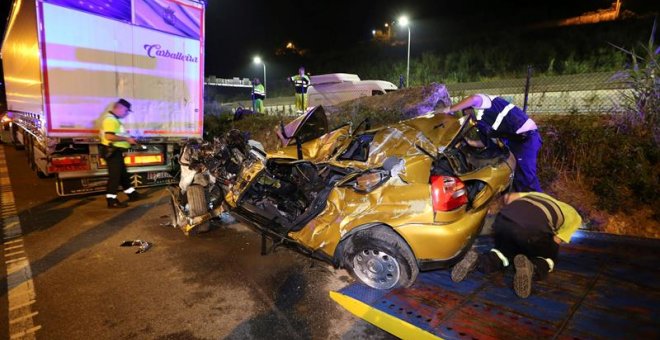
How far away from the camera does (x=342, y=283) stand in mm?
3482

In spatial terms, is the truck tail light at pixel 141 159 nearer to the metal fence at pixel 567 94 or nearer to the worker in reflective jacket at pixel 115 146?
the worker in reflective jacket at pixel 115 146

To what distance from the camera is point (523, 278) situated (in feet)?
9.66

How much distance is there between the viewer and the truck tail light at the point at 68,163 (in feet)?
18.1

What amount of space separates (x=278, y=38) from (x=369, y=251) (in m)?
53.8

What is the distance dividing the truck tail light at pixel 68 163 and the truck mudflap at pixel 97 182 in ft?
0.56

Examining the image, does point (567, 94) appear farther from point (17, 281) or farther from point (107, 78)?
point (17, 281)

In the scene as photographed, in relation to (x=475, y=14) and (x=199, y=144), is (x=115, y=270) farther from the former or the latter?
(x=475, y=14)

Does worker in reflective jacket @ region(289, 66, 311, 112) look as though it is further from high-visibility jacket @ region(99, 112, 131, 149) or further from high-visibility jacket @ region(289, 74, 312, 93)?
high-visibility jacket @ region(99, 112, 131, 149)

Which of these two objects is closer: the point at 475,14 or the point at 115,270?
the point at 115,270

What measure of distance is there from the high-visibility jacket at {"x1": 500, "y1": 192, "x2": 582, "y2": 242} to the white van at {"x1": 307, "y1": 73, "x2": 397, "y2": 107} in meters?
8.41

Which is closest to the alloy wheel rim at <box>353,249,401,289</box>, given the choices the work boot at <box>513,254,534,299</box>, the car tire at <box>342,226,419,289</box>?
the car tire at <box>342,226,419,289</box>

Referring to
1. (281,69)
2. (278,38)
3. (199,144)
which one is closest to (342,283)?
(199,144)

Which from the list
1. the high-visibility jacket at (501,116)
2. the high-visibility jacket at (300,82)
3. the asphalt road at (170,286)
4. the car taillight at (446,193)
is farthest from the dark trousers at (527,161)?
the high-visibility jacket at (300,82)

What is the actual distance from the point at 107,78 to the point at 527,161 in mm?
6072
